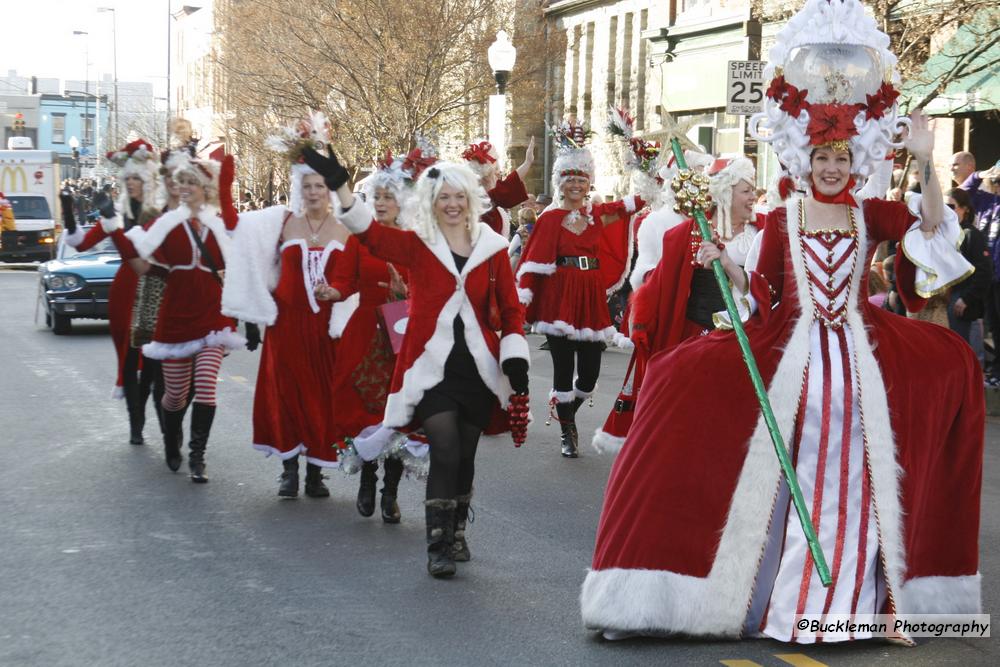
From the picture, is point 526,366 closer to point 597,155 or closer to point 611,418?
point 611,418

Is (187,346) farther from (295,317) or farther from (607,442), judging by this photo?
(607,442)

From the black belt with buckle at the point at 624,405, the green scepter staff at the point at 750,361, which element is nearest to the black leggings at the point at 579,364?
the black belt with buckle at the point at 624,405

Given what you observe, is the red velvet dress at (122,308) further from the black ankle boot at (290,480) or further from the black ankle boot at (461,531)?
the black ankle boot at (461,531)

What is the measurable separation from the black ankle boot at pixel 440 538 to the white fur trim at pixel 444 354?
17.2 inches

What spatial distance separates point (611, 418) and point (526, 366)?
244cm

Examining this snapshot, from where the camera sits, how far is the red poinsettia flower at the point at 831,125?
18.7 ft

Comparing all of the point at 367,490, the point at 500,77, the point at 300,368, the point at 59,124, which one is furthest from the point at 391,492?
the point at 59,124

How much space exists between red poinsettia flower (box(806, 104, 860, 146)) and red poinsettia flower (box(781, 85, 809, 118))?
7cm

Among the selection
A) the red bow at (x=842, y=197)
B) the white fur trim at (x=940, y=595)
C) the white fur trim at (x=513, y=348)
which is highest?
the red bow at (x=842, y=197)

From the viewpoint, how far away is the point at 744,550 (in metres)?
5.46

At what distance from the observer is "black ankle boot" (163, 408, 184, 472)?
9.52 m

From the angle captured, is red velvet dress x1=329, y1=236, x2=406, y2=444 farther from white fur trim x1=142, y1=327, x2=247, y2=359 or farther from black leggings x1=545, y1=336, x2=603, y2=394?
black leggings x1=545, y1=336, x2=603, y2=394

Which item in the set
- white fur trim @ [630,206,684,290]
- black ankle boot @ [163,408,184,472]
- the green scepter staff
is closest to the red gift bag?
white fur trim @ [630,206,684,290]

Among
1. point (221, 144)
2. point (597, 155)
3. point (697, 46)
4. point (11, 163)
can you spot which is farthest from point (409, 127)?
point (221, 144)
